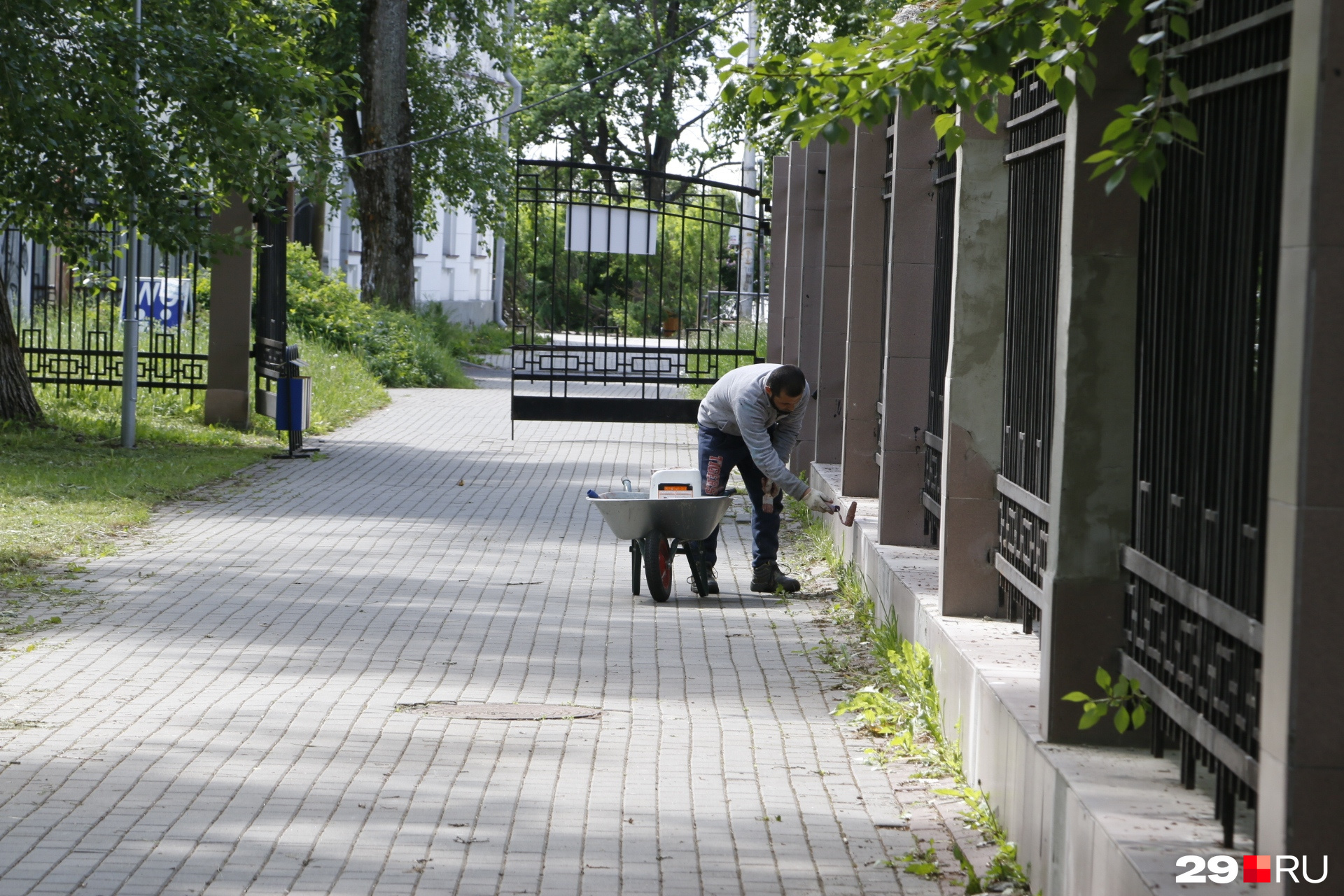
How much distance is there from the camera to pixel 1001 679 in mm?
5359

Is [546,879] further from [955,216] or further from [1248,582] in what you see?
[955,216]

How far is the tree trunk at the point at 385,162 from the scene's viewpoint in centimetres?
2919

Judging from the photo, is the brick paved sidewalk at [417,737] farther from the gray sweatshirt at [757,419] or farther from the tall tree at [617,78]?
the tall tree at [617,78]

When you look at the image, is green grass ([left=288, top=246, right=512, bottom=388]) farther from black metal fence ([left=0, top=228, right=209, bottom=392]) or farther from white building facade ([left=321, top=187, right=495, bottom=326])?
white building facade ([left=321, top=187, right=495, bottom=326])

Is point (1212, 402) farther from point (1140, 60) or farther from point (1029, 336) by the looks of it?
point (1029, 336)

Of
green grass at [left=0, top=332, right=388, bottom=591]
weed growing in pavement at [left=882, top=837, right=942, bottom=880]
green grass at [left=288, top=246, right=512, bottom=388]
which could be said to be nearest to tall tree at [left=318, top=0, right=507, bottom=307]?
green grass at [left=288, top=246, right=512, bottom=388]

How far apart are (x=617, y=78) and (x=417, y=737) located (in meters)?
54.1

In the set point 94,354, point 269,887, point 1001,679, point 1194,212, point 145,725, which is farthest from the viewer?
point 94,354

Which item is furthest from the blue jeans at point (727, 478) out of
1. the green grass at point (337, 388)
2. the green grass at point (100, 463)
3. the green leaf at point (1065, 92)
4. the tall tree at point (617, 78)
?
the tall tree at point (617, 78)

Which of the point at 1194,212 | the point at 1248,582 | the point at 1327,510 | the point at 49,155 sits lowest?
the point at 1248,582

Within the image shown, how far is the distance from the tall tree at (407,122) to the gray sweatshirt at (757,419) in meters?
19.0

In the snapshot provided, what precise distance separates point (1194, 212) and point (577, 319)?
45624mm

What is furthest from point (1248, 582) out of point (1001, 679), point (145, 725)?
point (145, 725)

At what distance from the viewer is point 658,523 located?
930cm
